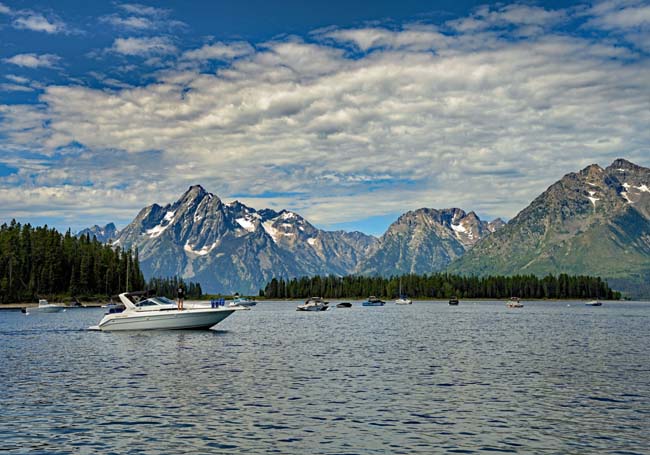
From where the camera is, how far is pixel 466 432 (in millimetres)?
35156

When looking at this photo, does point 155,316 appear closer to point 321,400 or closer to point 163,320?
point 163,320

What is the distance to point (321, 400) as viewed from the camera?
44.4 meters

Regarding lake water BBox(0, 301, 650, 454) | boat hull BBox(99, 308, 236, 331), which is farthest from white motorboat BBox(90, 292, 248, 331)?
lake water BBox(0, 301, 650, 454)

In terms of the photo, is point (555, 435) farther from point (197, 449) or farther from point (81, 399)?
point (81, 399)

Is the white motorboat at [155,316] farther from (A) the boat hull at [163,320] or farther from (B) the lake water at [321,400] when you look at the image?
(B) the lake water at [321,400]

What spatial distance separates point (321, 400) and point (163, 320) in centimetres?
6315

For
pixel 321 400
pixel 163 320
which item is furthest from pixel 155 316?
pixel 321 400

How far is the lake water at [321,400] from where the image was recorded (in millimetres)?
32844

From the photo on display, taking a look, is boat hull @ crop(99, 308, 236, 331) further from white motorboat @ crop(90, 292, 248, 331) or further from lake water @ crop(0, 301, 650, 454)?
lake water @ crop(0, 301, 650, 454)

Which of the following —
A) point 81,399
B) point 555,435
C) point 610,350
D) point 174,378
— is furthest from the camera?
point 610,350

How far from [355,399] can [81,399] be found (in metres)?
19.5

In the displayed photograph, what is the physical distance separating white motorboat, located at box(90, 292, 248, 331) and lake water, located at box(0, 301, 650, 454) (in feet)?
59.7

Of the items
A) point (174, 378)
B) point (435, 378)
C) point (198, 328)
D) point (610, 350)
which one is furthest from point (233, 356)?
point (610, 350)

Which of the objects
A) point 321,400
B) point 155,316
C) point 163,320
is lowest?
point 321,400
